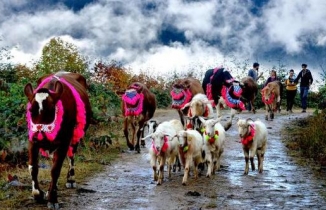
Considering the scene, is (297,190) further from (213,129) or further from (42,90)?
(42,90)

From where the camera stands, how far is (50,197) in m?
8.58

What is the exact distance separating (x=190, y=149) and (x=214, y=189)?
1167mm

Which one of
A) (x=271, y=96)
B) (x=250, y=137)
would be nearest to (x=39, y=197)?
(x=250, y=137)

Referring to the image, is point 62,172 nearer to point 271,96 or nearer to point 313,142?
point 313,142

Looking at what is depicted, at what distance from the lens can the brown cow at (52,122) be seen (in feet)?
27.5

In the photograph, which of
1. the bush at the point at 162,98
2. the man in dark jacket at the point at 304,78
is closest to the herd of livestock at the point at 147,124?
the man in dark jacket at the point at 304,78

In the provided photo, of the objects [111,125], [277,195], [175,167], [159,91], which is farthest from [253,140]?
[159,91]

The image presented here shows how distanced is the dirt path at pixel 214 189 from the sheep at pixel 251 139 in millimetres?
326

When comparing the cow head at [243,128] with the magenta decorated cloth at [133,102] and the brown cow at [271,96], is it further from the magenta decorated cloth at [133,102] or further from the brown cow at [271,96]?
the brown cow at [271,96]

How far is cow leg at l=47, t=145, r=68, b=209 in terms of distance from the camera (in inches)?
338

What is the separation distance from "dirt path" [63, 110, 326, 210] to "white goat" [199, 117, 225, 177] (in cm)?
26

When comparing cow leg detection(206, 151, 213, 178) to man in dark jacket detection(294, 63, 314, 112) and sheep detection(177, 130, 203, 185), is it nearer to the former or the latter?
sheep detection(177, 130, 203, 185)

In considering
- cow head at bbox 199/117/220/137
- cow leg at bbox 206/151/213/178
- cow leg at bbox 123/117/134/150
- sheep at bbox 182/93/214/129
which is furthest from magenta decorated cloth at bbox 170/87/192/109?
cow leg at bbox 206/151/213/178

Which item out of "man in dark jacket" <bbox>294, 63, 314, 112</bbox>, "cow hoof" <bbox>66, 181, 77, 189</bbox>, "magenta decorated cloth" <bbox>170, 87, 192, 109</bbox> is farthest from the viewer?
"man in dark jacket" <bbox>294, 63, 314, 112</bbox>
